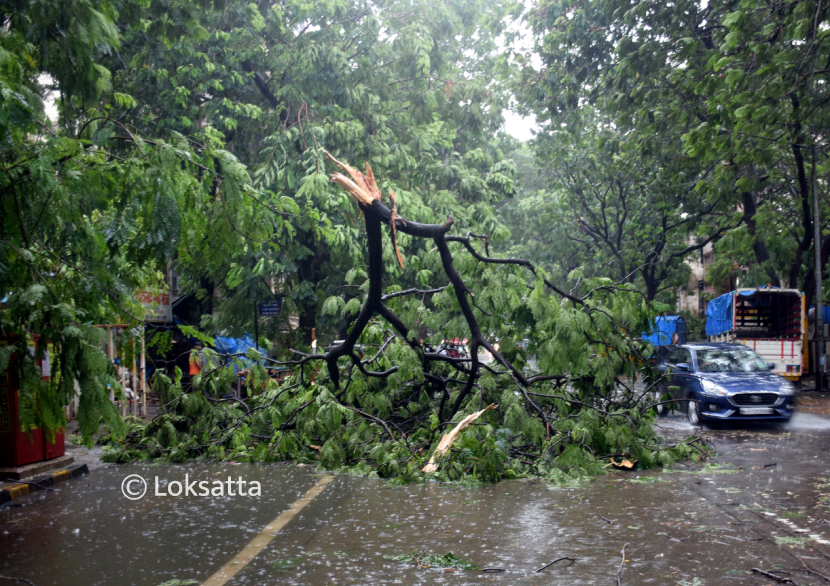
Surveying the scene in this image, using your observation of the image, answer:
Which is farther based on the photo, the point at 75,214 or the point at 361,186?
the point at 361,186

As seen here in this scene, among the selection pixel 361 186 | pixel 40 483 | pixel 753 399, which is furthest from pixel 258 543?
pixel 753 399

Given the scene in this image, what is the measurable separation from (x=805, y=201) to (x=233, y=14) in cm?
1607

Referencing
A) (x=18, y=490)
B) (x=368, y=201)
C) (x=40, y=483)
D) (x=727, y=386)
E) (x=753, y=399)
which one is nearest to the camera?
(x=368, y=201)

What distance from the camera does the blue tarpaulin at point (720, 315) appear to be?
82.3 ft

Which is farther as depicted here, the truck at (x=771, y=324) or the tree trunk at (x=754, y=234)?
the truck at (x=771, y=324)

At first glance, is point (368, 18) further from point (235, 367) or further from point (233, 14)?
point (235, 367)

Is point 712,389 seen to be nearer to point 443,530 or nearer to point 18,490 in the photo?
point 443,530

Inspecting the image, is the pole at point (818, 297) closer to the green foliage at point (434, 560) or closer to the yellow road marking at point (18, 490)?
the green foliage at point (434, 560)

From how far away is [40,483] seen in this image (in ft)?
28.6

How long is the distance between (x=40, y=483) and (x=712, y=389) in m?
11.2

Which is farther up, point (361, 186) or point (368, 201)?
point (361, 186)

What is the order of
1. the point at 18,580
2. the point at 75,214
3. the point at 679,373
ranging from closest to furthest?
the point at 18,580, the point at 75,214, the point at 679,373

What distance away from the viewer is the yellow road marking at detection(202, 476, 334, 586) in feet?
16.8

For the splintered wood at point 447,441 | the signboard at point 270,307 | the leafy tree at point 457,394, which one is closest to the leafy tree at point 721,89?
the leafy tree at point 457,394
